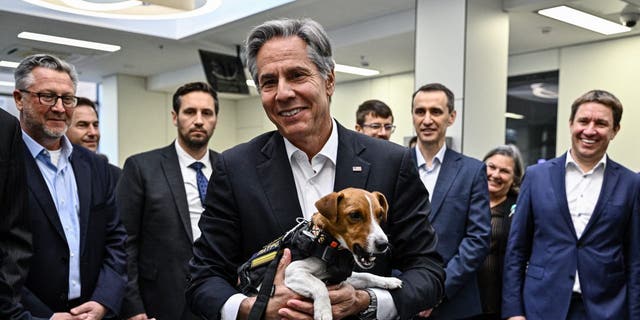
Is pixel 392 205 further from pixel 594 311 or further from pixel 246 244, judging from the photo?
pixel 594 311

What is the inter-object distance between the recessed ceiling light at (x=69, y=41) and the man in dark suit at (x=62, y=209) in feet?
27.6

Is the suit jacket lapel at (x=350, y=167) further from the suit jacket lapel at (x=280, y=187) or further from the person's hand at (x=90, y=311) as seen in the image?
the person's hand at (x=90, y=311)

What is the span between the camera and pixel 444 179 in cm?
320

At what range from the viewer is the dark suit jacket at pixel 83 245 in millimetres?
2400

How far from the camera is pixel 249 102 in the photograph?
17.0m

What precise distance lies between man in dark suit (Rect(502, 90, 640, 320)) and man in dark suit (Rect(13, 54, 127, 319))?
225cm

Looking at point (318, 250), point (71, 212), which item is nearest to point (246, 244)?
point (318, 250)

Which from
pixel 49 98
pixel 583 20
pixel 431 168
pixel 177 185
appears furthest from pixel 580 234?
pixel 583 20

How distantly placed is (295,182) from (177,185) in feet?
5.54

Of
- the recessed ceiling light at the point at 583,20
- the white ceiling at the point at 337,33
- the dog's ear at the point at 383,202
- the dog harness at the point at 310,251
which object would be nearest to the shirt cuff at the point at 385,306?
the dog harness at the point at 310,251

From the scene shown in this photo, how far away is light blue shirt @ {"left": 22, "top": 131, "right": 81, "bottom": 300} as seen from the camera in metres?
2.55

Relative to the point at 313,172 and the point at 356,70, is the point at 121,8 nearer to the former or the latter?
the point at 356,70

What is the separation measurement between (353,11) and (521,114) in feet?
12.1

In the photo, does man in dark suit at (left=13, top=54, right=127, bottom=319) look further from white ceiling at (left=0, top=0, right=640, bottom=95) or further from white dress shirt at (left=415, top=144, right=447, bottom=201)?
white ceiling at (left=0, top=0, right=640, bottom=95)
